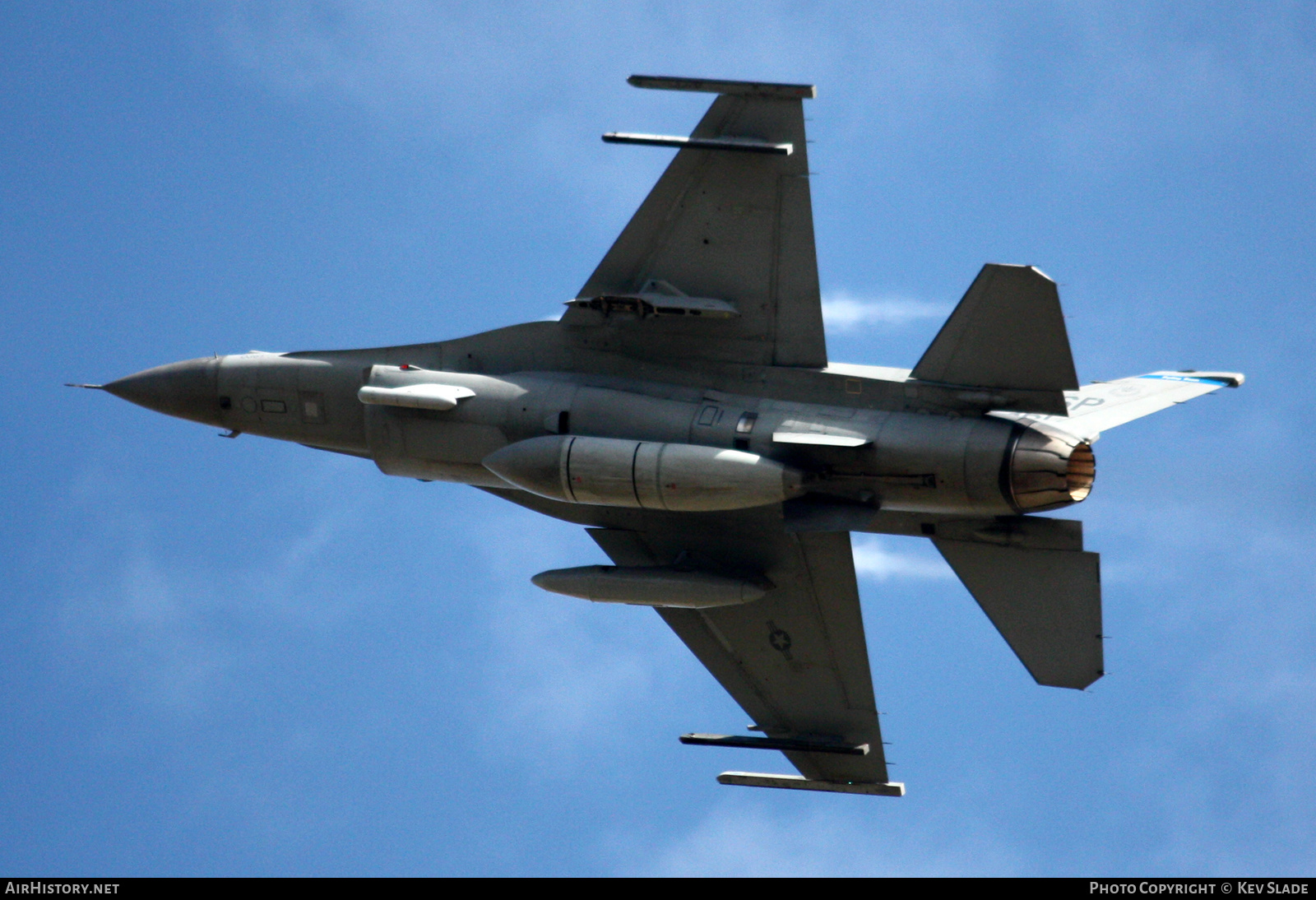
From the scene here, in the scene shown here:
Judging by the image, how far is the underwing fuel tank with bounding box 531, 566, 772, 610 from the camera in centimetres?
2156

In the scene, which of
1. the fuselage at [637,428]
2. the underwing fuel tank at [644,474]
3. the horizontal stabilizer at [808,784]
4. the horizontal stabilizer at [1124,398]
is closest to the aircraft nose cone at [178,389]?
the fuselage at [637,428]

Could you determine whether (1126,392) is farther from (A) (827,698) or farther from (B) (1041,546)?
(A) (827,698)

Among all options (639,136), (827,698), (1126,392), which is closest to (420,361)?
(639,136)

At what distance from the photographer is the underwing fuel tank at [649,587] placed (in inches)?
849

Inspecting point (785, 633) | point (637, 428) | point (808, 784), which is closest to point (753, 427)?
point (637, 428)

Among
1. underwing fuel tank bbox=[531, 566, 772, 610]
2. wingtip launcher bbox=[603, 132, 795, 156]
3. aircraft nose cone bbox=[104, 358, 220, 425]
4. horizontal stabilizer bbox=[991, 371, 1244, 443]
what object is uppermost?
wingtip launcher bbox=[603, 132, 795, 156]

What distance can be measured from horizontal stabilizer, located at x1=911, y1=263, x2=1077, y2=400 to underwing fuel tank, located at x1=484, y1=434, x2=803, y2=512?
1.97 metres

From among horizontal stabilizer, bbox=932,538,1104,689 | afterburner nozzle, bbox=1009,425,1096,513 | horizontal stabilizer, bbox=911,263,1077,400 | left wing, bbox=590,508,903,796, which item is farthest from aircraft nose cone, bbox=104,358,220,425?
afterburner nozzle, bbox=1009,425,1096,513

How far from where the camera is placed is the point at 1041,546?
20859mm

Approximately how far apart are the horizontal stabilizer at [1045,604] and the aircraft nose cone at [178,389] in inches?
335

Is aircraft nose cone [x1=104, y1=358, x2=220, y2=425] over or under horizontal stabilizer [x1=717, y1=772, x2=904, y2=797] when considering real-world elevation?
over

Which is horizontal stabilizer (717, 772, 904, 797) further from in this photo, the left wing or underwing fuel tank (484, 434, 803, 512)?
underwing fuel tank (484, 434, 803, 512)

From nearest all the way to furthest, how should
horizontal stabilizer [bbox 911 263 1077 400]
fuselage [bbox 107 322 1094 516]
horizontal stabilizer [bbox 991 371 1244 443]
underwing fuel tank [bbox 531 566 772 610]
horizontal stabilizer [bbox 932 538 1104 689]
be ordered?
horizontal stabilizer [bbox 911 263 1077 400], fuselage [bbox 107 322 1094 516], horizontal stabilizer [bbox 991 371 1244 443], horizontal stabilizer [bbox 932 538 1104 689], underwing fuel tank [bbox 531 566 772 610]

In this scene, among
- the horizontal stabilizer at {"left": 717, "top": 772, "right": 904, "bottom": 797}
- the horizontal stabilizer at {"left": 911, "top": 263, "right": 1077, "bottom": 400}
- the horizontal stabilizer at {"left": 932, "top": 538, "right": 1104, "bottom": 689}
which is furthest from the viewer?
the horizontal stabilizer at {"left": 717, "top": 772, "right": 904, "bottom": 797}
